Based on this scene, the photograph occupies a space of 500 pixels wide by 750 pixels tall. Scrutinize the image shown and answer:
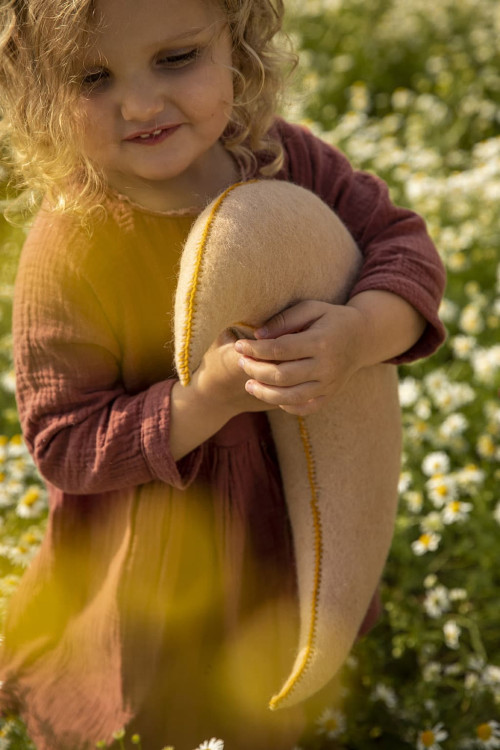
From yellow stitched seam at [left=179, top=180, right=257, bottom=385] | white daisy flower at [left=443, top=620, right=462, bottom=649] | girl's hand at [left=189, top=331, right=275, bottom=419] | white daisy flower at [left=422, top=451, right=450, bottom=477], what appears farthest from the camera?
white daisy flower at [left=422, top=451, right=450, bottom=477]

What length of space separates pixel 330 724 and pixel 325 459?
24.4 inches

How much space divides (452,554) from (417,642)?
0.82ft

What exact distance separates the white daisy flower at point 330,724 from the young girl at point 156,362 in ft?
0.38

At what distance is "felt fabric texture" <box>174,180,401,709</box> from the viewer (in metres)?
0.91

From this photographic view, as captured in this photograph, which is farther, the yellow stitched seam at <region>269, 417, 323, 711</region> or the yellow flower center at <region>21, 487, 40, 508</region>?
the yellow flower center at <region>21, 487, 40, 508</region>

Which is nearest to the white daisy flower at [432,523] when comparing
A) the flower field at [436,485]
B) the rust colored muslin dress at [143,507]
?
the flower field at [436,485]

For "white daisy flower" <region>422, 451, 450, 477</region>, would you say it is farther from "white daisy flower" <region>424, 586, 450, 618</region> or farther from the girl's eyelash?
the girl's eyelash

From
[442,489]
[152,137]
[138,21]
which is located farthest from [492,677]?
[138,21]

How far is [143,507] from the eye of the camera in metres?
1.12

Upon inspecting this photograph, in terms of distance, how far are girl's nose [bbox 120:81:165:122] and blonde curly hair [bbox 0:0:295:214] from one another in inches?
2.4

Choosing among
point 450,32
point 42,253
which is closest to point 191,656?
point 42,253

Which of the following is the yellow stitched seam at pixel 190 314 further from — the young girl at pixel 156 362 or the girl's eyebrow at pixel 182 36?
the girl's eyebrow at pixel 182 36

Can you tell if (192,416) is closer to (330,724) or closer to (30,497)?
(330,724)


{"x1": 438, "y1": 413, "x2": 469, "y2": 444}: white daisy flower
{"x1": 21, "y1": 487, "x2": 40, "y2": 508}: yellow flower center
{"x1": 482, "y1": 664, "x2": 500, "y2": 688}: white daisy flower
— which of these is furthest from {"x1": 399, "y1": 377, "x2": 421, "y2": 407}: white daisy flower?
{"x1": 21, "y1": 487, "x2": 40, "y2": 508}: yellow flower center
